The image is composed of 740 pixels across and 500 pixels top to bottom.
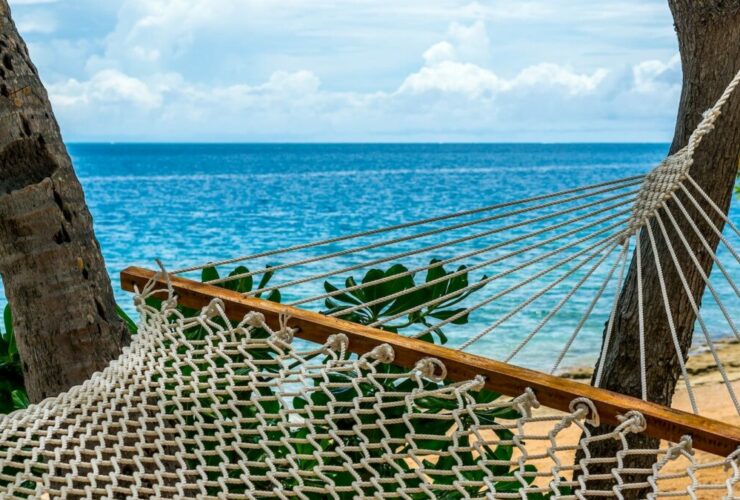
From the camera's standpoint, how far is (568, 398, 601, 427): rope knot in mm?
1355

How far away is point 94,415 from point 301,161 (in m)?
42.5

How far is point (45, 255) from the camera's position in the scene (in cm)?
162

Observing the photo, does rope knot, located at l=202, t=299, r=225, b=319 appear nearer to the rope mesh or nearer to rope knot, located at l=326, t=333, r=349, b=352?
the rope mesh

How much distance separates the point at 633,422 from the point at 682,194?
100 centimetres

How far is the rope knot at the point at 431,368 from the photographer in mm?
1459

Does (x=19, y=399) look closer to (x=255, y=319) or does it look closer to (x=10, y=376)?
(x=10, y=376)

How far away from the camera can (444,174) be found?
35.2m

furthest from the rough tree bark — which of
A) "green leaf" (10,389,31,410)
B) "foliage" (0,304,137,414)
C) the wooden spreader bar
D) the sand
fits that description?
the sand

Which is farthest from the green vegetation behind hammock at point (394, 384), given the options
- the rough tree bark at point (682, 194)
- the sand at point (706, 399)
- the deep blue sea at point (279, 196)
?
the deep blue sea at point (279, 196)

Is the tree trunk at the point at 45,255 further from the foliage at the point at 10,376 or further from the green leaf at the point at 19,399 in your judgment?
the foliage at the point at 10,376

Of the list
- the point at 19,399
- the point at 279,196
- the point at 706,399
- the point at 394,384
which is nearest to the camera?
the point at 394,384

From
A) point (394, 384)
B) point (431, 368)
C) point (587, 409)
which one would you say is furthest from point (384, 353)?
point (394, 384)

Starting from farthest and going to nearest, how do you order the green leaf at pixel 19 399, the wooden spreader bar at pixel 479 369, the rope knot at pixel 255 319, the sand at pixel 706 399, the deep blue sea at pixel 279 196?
the deep blue sea at pixel 279 196
the sand at pixel 706 399
the green leaf at pixel 19 399
the rope knot at pixel 255 319
the wooden spreader bar at pixel 479 369

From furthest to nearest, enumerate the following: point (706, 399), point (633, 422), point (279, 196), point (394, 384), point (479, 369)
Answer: point (279, 196) → point (706, 399) → point (394, 384) → point (479, 369) → point (633, 422)
